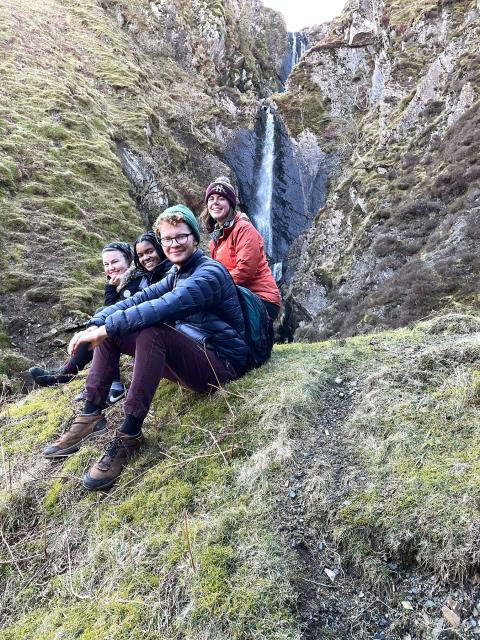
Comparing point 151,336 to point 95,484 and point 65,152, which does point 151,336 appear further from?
point 65,152

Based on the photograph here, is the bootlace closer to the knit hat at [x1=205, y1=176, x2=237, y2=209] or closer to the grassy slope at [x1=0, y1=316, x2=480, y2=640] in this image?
the grassy slope at [x1=0, y1=316, x2=480, y2=640]

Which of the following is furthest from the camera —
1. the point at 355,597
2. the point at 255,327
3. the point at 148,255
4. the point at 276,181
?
the point at 276,181

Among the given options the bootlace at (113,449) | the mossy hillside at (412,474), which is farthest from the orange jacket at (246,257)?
the bootlace at (113,449)

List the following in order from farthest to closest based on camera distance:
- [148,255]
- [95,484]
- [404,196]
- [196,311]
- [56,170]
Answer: [404,196] → [56,170] → [148,255] → [196,311] → [95,484]

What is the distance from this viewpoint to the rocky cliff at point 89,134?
461 inches

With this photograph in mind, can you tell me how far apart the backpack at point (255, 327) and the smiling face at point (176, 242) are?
2.02 ft

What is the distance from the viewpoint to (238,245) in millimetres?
5352

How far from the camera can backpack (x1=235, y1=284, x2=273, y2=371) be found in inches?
170

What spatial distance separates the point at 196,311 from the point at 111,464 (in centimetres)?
142

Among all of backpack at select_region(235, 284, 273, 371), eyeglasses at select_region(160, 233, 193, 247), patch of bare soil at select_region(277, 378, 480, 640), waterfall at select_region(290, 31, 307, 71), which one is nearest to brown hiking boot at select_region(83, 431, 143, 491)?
patch of bare soil at select_region(277, 378, 480, 640)

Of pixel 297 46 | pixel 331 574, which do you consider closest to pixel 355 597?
pixel 331 574

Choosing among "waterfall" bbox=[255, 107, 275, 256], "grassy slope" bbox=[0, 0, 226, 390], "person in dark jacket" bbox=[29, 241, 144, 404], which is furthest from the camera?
"waterfall" bbox=[255, 107, 275, 256]

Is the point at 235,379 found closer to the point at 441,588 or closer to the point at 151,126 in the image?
the point at 441,588

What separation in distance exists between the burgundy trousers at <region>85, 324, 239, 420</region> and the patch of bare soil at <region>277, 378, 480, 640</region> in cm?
133
